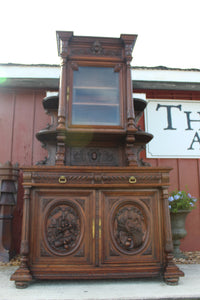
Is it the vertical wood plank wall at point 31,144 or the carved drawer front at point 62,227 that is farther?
the vertical wood plank wall at point 31,144

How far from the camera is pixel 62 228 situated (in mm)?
2221

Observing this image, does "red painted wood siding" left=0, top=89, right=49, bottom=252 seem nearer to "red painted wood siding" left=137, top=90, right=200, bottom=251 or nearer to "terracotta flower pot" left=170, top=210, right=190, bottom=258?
"red painted wood siding" left=137, top=90, right=200, bottom=251

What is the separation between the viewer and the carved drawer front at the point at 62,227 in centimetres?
217

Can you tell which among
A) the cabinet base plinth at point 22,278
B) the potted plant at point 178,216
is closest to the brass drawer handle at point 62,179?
the cabinet base plinth at point 22,278

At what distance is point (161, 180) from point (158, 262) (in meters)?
0.72

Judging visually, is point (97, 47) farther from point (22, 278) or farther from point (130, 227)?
point (22, 278)

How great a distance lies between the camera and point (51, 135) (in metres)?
2.83

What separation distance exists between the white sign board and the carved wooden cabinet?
116 cm

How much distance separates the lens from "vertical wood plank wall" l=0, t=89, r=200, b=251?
3490 millimetres

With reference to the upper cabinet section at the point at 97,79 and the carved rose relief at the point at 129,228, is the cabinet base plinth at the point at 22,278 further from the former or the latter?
the upper cabinet section at the point at 97,79

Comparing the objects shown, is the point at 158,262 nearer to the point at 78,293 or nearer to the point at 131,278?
the point at 131,278

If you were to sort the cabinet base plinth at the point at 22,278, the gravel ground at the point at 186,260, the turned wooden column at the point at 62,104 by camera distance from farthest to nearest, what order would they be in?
1. the gravel ground at the point at 186,260
2. the turned wooden column at the point at 62,104
3. the cabinet base plinth at the point at 22,278

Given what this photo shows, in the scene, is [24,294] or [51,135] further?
[51,135]

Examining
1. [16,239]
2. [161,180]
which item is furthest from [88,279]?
[16,239]
